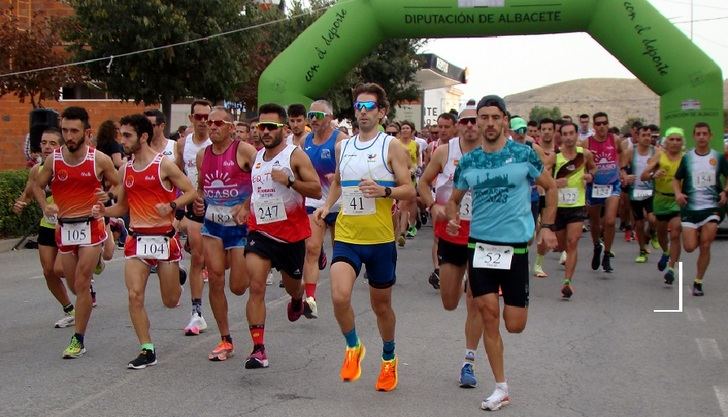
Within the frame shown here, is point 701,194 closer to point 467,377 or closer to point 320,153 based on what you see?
point 320,153

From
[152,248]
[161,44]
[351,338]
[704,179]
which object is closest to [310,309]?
[152,248]

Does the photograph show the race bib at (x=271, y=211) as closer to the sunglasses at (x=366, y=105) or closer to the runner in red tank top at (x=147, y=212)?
the runner in red tank top at (x=147, y=212)

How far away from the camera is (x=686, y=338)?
8.80m

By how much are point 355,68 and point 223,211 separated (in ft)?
85.8

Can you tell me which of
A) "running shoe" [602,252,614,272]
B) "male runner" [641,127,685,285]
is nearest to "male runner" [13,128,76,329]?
"male runner" [641,127,685,285]

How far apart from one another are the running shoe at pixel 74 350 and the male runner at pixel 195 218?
3.73 ft

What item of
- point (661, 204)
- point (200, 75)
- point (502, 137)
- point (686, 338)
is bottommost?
point (686, 338)

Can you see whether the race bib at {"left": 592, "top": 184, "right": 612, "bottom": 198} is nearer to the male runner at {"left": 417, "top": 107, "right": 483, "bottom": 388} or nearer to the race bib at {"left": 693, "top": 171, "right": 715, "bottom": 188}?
the race bib at {"left": 693, "top": 171, "right": 715, "bottom": 188}

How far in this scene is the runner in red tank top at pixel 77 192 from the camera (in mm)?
8000

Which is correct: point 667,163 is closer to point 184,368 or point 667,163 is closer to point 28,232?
point 184,368

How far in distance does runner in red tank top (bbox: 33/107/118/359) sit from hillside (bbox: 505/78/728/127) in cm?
14033

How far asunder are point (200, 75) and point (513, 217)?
1949 cm

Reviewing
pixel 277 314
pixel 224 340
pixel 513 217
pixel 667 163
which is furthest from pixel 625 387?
pixel 667 163

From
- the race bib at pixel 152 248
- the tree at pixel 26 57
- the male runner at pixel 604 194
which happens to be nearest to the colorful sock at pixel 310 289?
the race bib at pixel 152 248
